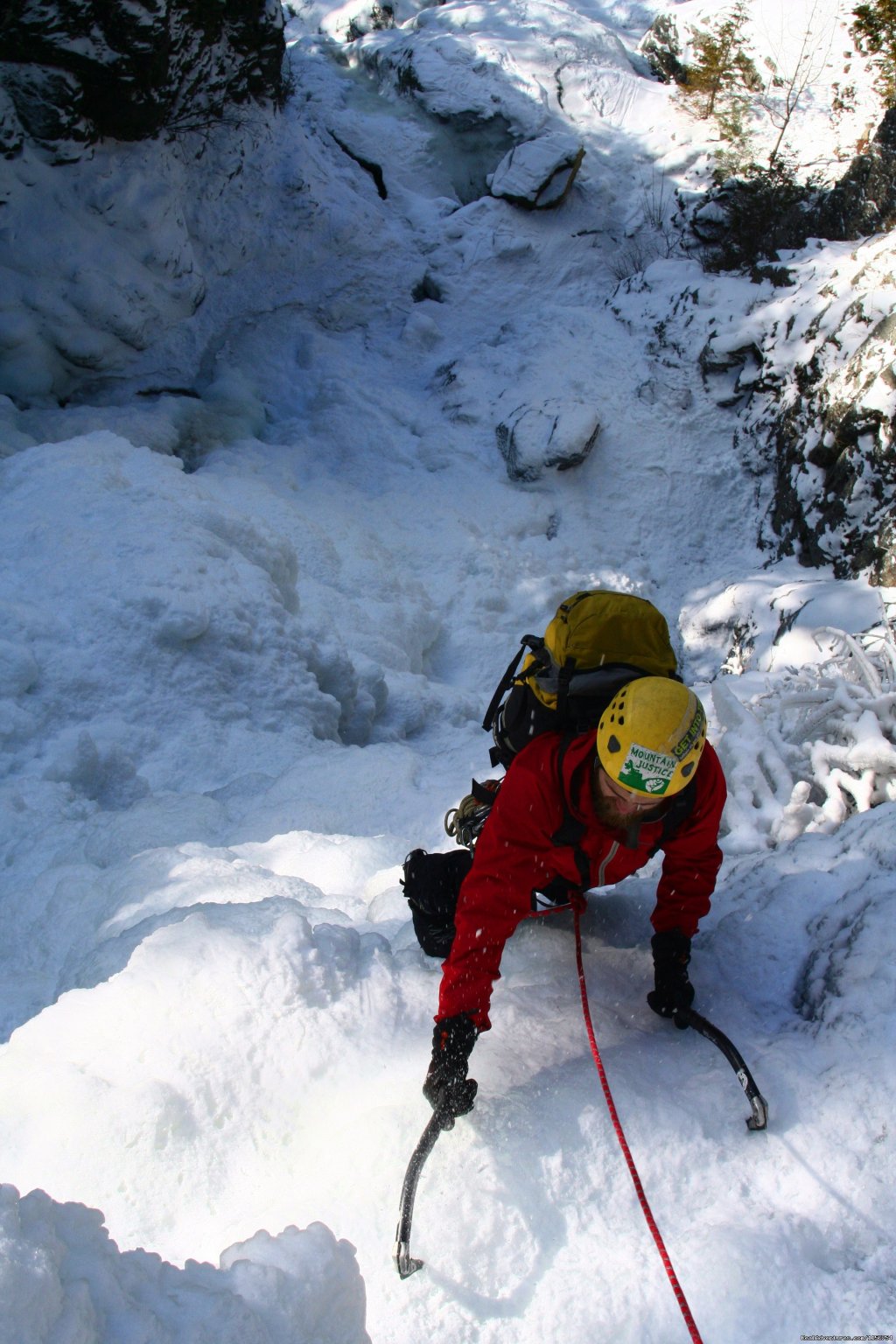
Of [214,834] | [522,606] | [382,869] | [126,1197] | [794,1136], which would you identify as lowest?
[522,606]

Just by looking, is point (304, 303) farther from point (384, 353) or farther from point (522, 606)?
point (522, 606)

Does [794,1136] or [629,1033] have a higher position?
[794,1136]

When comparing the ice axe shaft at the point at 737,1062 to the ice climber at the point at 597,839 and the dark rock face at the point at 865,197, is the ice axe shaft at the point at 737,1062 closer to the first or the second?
the ice climber at the point at 597,839

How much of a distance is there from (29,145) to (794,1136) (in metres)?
7.94

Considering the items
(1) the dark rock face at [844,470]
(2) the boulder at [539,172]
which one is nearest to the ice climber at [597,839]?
(1) the dark rock face at [844,470]

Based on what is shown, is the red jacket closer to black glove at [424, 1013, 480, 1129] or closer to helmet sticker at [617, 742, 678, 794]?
black glove at [424, 1013, 480, 1129]

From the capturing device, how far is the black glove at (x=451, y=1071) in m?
1.71

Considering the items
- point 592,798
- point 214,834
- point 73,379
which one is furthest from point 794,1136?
point 73,379

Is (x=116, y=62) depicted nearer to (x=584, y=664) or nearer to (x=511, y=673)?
(x=511, y=673)

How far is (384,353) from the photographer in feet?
30.3

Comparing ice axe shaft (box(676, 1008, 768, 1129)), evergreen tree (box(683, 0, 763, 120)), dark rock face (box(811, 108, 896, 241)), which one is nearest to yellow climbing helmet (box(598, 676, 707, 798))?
ice axe shaft (box(676, 1008, 768, 1129))

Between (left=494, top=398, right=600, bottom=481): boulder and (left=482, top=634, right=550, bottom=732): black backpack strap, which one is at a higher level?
(left=482, top=634, right=550, bottom=732): black backpack strap

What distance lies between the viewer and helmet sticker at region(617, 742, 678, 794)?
69.3 inches

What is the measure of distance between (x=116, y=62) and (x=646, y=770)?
7.26 meters
